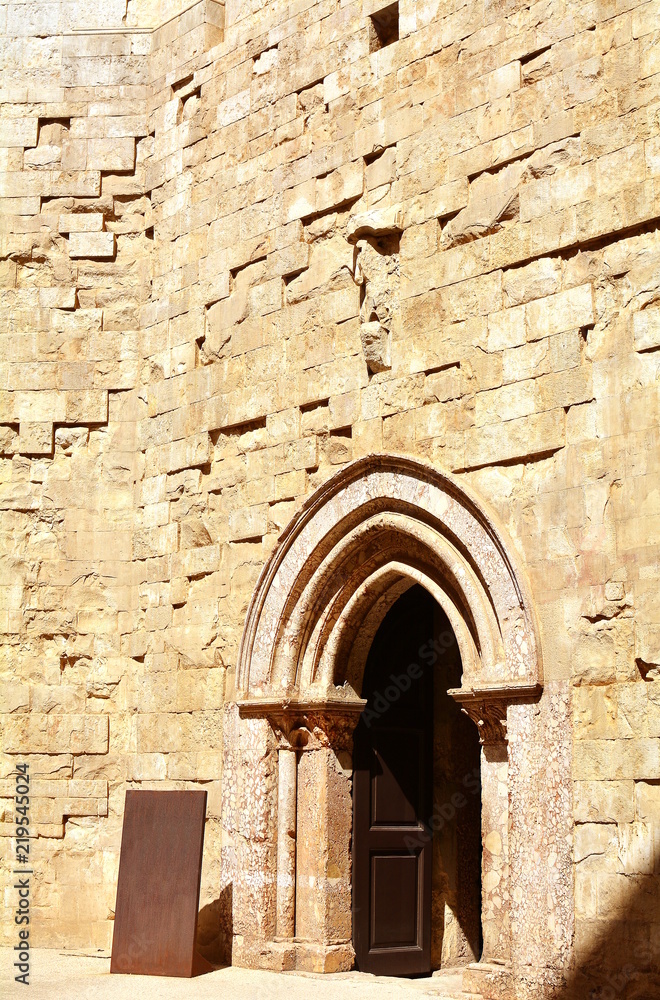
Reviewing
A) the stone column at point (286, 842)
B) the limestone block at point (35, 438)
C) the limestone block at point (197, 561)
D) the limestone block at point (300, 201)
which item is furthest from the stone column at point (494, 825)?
the limestone block at point (35, 438)

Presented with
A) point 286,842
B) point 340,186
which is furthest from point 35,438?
point 286,842

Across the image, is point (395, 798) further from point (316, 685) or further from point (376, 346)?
point (376, 346)

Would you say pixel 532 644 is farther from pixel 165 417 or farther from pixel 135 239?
pixel 135 239

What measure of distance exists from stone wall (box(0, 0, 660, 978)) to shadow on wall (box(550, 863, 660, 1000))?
16 mm

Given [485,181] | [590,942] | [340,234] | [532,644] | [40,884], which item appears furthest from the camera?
[40,884]

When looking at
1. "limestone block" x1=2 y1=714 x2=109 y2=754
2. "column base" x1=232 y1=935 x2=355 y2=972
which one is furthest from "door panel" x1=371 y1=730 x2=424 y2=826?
"limestone block" x1=2 y1=714 x2=109 y2=754


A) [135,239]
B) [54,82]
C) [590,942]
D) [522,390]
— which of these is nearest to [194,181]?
[135,239]

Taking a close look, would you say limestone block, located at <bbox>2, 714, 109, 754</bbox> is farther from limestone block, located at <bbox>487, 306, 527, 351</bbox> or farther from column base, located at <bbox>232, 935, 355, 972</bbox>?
limestone block, located at <bbox>487, 306, 527, 351</bbox>

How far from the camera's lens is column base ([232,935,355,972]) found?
679cm

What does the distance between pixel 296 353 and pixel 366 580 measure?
135 cm

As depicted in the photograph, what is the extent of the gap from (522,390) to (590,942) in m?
2.45

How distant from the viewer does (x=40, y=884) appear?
8008 mm

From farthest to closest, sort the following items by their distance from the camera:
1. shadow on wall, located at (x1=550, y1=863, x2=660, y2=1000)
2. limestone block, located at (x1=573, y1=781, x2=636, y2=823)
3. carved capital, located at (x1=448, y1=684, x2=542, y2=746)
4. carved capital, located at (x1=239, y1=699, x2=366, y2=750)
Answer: carved capital, located at (x1=239, y1=699, x2=366, y2=750)
carved capital, located at (x1=448, y1=684, x2=542, y2=746)
limestone block, located at (x1=573, y1=781, x2=636, y2=823)
shadow on wall, located at (x1=550, y1=863, x2=660, y2=1000)

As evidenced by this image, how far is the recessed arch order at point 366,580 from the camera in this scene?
6.21m
